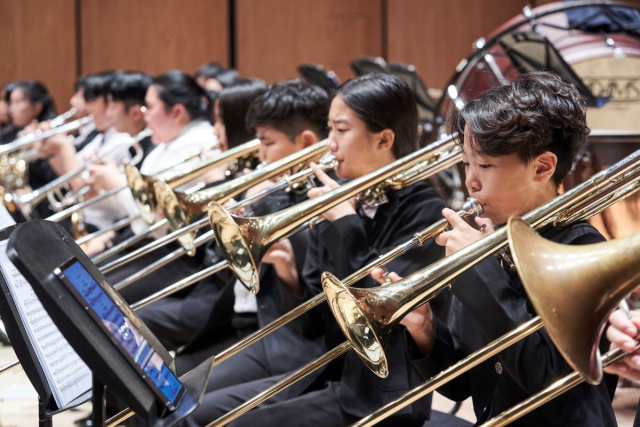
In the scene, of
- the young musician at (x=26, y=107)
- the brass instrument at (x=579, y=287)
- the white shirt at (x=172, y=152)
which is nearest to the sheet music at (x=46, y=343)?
the brass instrument at (x=579, y=287)

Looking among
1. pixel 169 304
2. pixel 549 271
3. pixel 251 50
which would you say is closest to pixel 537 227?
pixel 549 271

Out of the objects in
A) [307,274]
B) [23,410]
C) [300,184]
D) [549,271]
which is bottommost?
[23,410]

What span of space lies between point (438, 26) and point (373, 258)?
18.5 ft

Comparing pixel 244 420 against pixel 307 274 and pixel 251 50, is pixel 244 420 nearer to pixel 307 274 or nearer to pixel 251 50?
pixel 307 274

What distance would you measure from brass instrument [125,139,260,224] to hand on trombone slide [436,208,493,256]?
1.30 metres

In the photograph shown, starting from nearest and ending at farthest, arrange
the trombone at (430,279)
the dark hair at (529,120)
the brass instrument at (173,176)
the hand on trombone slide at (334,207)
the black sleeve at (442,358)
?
the trombone at (430,279) → the dark hair at (529,120) → the black sleeve at (442,358) → the hand on trombone slide at (334,207) → the brass instrument at (173,176)

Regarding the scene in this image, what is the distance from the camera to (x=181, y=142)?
3.45 m

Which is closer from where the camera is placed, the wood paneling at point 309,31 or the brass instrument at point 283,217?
the brass instrument at point 283,217

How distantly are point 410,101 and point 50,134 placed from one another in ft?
9.03

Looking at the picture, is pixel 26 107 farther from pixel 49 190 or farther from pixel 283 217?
pixel 283 217

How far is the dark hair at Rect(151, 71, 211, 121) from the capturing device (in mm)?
3594

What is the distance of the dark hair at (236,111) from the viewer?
9.34 ft

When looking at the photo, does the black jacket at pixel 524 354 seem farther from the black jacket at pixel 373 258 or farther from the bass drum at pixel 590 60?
the bass drum at pixel 590 60

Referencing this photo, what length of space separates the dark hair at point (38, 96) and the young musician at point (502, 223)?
5127 mm
